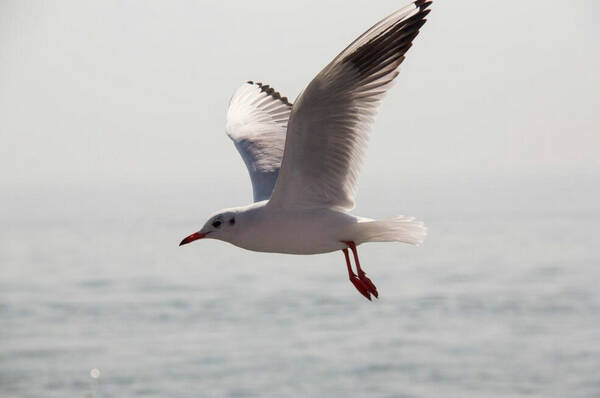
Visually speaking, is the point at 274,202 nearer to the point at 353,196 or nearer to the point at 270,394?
the point at 353,196

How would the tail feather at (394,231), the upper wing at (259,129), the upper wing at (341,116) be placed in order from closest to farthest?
the upper wing at (341,116) < the tail feather at (394,231) < the upper wing at (259,129)

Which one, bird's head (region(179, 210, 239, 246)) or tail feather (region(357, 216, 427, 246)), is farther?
tail feather (region(357, 216, 427, 246))

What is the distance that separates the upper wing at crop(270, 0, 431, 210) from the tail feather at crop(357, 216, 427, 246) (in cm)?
37

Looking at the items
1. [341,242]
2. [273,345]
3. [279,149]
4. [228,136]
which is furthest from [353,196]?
[273,345]

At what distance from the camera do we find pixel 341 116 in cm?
968

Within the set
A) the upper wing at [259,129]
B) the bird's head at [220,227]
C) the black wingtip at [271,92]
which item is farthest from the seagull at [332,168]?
the black wingtip at [271,92]

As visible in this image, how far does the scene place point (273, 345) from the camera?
7835 inches

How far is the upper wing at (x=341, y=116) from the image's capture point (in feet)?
29.6

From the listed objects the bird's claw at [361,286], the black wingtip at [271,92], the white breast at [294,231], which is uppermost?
the black wingtip at [271,92]

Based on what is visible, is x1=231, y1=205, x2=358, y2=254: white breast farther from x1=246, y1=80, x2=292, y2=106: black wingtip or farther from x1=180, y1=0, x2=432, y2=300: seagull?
x1=246, y1=80, x2=292, y2=106: black wingtip

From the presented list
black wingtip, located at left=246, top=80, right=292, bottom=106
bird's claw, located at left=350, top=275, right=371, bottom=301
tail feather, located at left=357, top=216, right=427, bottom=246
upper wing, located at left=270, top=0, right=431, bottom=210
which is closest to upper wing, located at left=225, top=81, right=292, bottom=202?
black wingtip, located at left=246, top=80, right=292, bottom=106

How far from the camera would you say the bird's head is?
9414 millimetres

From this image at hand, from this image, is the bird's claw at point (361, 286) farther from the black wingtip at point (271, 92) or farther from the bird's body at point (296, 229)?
the black wingtip at point (271, 92)

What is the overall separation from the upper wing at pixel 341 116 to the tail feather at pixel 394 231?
37 centimetres
